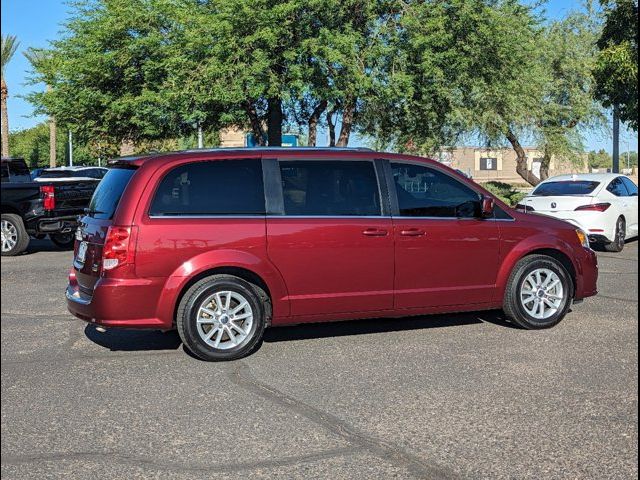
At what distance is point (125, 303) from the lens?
18.4 feet

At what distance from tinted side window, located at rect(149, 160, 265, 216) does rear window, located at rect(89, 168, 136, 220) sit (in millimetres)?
342

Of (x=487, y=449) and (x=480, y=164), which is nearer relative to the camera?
(x=487, y=449)

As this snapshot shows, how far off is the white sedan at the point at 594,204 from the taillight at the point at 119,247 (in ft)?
28.2

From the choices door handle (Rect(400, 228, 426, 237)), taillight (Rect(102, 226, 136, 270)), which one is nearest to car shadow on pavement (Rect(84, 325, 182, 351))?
taillight (Rect(102, 226, 136, 270))

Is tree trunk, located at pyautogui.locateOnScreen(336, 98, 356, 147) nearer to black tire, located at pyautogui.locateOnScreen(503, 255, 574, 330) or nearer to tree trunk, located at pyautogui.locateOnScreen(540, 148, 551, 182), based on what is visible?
tree trunk, located at pyautogui.locateOnScreen(540, 148, 551, 182)

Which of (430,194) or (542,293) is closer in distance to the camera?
(430,194)

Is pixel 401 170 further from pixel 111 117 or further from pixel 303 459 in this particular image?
pixel 111 117

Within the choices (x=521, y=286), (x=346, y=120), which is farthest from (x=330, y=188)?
(x=346, y=120)

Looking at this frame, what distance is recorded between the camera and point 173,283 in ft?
18.7

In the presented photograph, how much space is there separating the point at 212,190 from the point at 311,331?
5.92 ft

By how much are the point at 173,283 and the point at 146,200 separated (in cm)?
69

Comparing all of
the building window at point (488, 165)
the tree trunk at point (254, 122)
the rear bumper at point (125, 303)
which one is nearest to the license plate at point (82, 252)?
the rear bumper at point (125, 303)

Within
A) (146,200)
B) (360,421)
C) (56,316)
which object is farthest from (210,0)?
(360,421)

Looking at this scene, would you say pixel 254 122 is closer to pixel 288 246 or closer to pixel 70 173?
pixel 70 173
